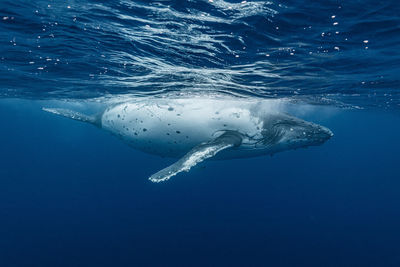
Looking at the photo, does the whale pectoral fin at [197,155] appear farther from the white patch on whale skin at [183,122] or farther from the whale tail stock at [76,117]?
the whale tail stock at [76,117]

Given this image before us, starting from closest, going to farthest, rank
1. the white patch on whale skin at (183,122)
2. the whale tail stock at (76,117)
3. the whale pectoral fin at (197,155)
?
the whale pectoral fin at (197,155) → the white patch on whale skin at (183,122) → the whale tail stock at (76,117)

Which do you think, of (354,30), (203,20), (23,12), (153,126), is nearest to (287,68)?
(354,30)

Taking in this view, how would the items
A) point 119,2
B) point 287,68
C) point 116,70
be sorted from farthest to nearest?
1. point 116,70
2. point 287,68
3. point 119,2

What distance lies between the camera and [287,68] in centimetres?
1193

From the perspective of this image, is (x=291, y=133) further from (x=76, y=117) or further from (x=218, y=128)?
(x=76, y=117)

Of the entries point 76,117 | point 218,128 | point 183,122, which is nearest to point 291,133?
point 218,128

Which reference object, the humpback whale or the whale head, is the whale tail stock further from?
the whale head

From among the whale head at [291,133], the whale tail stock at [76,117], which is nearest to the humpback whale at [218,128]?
the whale head at [291,133]

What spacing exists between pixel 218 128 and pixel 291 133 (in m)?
2.28

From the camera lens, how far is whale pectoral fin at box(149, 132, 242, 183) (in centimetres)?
607

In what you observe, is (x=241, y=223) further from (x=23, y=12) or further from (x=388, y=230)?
(x=23, y=12)

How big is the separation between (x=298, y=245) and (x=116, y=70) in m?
17.4

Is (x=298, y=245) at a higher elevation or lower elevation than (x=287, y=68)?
lower

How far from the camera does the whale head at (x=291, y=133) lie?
7761 mm
